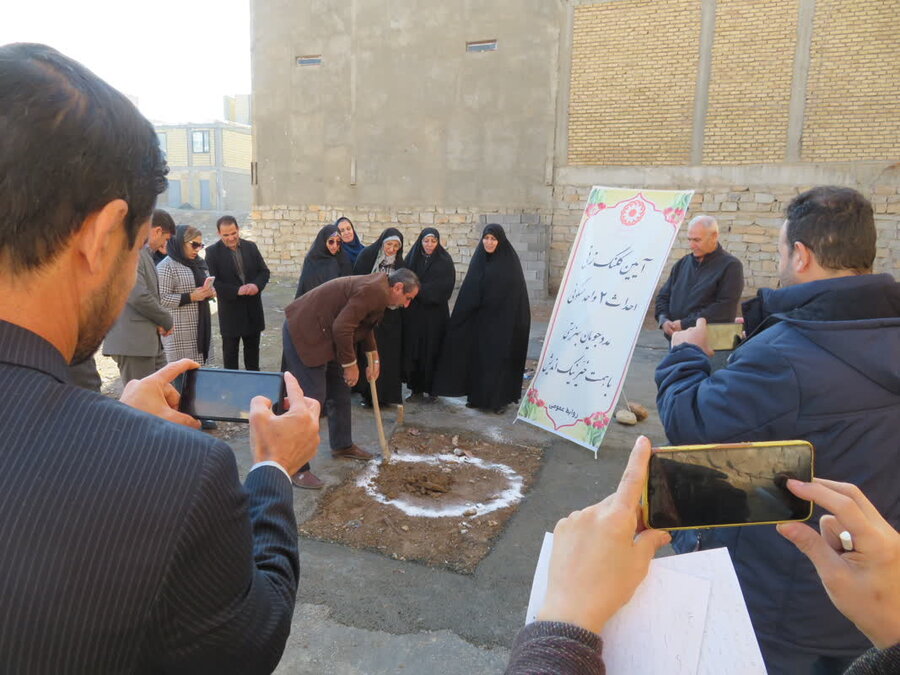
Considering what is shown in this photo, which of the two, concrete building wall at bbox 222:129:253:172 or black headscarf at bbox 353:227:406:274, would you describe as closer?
black headscarf at bbox 353:227:406:274

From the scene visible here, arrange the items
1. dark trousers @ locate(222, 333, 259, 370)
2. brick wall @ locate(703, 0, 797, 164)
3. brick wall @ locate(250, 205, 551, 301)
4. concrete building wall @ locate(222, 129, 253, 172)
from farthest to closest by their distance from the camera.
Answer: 1. concrete building wall @ locate(222, 129, 253, 172)
2. brick wall @ locate(250, 205, 551, 301)
3. brick wall @ locate(703, 0, 797, 164)
4. dark trousers @ locate(222, 333, 259, 370)

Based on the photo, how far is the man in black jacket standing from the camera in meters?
4.90

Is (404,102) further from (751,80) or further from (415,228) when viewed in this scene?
(751,80)

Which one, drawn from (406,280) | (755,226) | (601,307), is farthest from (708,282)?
(755,226)

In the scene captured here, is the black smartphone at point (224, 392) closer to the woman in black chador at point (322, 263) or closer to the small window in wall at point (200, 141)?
the woman in black chador at point (322, 263)

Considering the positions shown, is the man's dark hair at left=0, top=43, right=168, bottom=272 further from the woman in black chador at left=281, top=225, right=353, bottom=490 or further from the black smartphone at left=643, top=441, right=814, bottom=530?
the woman in black chador at left=281, top=225, right=353, bottom=490

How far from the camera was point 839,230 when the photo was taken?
1619 millimetres

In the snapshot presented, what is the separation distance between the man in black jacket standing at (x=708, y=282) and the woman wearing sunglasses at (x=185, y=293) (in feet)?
12.2

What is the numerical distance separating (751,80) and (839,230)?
1145cm

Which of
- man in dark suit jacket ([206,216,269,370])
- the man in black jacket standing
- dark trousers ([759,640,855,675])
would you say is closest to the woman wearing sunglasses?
man in dark suit jacket ([206,216,269,370])

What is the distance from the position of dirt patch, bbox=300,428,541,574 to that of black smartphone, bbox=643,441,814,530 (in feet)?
7.94

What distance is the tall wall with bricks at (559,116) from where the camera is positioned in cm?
1085

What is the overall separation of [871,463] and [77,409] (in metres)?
1.65

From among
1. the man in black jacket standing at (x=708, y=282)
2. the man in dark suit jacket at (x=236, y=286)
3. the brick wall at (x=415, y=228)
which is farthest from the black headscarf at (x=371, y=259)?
the brick wall at (x=415, y=228)
